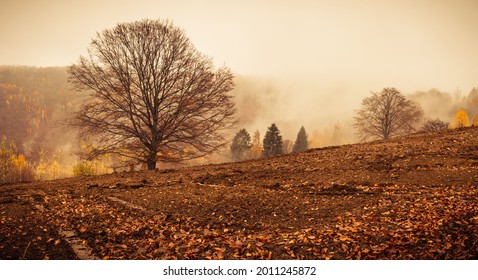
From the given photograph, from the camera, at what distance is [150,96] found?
12500 millimetres

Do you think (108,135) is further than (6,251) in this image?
Yes

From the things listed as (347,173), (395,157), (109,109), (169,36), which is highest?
(169,36)

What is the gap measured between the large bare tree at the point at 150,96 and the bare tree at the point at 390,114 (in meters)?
24.4

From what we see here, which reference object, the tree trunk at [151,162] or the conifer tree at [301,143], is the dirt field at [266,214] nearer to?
the tree trunk at [151,162]

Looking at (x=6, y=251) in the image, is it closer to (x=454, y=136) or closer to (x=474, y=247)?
(x=474, y=247)

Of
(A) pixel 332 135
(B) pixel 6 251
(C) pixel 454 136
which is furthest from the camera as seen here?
(A) pixel 332 135

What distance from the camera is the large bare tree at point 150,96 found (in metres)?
12.0

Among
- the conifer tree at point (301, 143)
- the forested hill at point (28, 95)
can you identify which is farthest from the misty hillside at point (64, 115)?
the conifer tree at point (301, 143)

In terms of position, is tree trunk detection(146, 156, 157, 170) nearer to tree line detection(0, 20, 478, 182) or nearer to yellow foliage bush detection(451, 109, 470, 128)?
tree line detection(0, 20, 478, 182)

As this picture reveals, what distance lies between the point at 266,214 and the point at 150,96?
8800 mm

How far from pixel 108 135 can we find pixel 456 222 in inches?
486

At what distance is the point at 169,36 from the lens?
12.2 m

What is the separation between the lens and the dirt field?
4250mm
